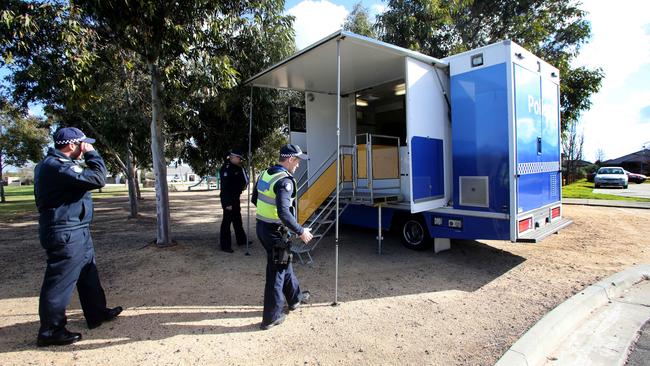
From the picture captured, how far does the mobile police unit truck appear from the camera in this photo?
477 cm

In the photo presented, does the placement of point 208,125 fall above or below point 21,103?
→ below

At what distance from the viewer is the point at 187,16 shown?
5672mm

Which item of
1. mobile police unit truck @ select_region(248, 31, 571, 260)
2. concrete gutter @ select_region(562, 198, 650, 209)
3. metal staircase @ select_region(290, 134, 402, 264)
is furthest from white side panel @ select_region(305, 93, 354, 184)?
concrete gutter @ select_region(562, 198, 650, 209)

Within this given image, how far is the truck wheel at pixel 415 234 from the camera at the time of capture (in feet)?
20.0

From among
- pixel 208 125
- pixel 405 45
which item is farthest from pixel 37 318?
pixel 405 45

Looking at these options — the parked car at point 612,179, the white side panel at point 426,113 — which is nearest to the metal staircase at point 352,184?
the white side panel at point 426,113

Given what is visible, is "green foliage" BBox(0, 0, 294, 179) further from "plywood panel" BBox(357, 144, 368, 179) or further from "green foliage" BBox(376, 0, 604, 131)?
"green foliage" BBox(376, 0, 604, 131)

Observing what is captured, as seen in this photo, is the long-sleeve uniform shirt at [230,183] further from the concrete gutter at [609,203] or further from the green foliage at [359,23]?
the concrete gutter at [609,203]

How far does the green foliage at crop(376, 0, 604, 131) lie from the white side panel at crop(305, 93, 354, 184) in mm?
3276

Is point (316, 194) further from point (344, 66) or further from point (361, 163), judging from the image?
point (344, 66)

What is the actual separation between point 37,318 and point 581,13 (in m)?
13.8

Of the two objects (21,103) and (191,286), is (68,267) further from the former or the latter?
(21,103)

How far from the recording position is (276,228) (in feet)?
11.6

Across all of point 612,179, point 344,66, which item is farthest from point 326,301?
point 612,179
